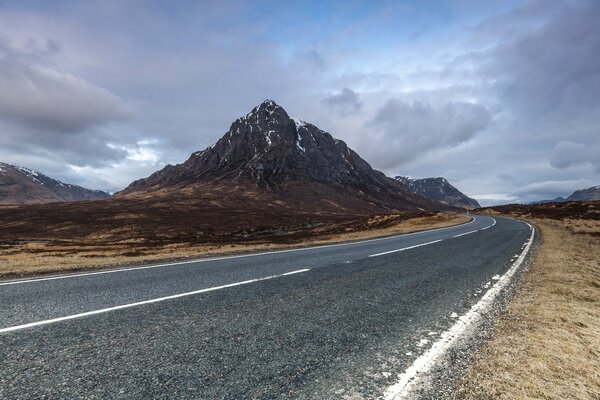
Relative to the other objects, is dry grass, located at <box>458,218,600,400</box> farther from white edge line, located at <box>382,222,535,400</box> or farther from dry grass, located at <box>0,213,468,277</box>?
dry grass, located at <box>0,213,468,277</box>

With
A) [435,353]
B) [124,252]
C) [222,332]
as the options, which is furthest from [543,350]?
[124,252]

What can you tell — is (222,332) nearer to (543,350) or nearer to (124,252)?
(543,350)

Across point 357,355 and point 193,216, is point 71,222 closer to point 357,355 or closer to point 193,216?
point 193,216

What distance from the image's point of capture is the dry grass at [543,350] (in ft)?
13.2

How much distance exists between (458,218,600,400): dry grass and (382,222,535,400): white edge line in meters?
0.44

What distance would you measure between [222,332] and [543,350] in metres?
4.76

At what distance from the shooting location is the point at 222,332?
17.9 ft

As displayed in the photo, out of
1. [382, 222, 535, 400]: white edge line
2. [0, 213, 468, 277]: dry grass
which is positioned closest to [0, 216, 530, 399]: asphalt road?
[382, 222, 535, 400]: white edge line

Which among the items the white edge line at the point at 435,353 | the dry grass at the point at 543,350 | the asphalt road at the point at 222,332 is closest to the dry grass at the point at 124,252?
the asphalt road at the point at 222,332

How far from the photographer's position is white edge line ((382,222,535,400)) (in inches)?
153

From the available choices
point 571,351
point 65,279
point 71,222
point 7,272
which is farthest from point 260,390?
point 71,222

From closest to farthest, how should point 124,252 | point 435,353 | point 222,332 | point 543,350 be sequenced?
point 435,353
point 543,350
point 222,332
point 124,252

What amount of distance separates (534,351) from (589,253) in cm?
1740

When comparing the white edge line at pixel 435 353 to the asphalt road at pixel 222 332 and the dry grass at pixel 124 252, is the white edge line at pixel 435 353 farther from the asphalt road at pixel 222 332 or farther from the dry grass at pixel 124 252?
the dry grass at pixel 124 252
